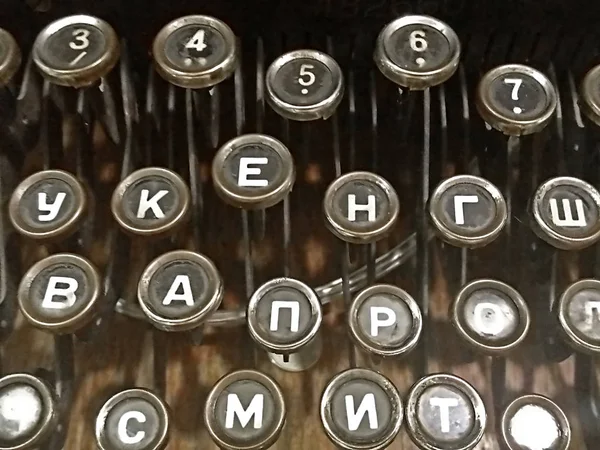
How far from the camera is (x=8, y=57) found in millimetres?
1192

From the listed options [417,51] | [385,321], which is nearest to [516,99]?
[417,51]

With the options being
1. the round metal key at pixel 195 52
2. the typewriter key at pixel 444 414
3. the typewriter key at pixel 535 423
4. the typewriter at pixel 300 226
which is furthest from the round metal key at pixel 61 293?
the typewriter key at pixel 535 423

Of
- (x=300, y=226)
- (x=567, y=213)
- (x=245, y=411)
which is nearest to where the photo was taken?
(x=245, y=411)

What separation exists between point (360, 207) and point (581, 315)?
0.39 meters

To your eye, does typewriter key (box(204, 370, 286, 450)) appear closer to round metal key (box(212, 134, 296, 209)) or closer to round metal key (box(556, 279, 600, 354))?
round metal key (box(212, 134, 296, 209))

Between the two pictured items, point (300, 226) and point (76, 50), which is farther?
point (300, 226)

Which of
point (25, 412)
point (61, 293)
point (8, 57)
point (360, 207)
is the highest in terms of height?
point (8, 57)

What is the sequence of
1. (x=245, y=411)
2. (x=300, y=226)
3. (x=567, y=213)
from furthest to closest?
1. (x=300, y=226)
2. (x=567, y=213)
3. (x=245, y=411)

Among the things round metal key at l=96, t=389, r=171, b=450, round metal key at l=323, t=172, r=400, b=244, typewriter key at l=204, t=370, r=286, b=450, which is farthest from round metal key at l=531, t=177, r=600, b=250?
round metal key at l=96, t=389, r=171, b=450

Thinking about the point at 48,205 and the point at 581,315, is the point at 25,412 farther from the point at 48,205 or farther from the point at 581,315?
the point at 581,315

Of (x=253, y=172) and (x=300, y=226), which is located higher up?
(x=253, y=172)

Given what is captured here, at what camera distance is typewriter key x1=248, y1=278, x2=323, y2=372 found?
1102mm

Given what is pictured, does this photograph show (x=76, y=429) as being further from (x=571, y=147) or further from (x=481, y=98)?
(x=571, y=147)

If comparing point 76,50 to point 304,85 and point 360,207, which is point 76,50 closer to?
point 304,85
